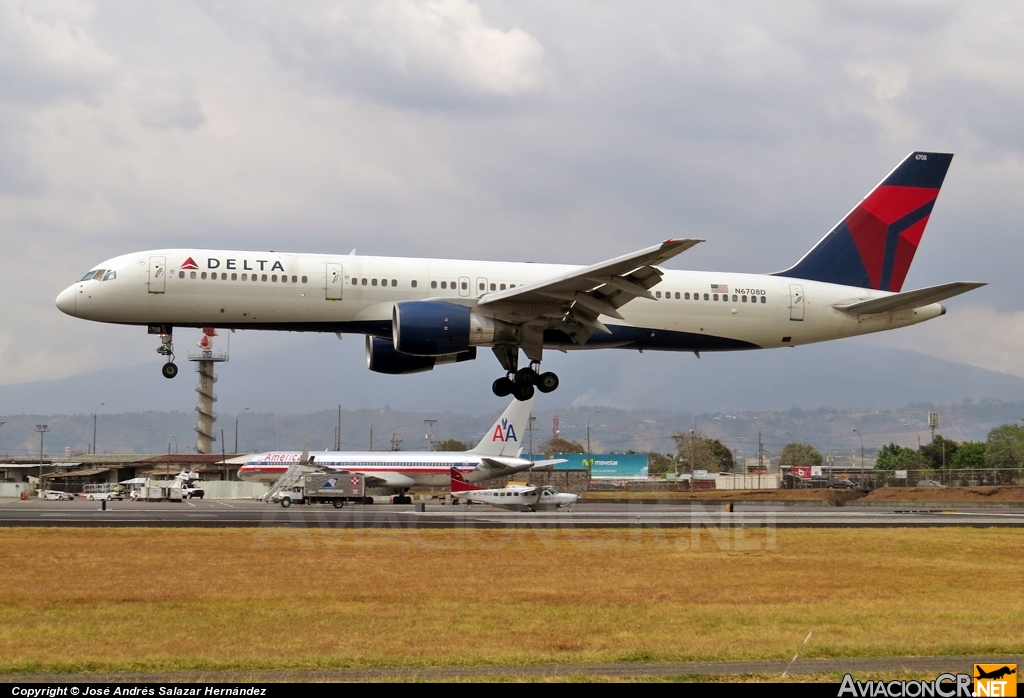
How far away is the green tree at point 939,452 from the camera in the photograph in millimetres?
178375

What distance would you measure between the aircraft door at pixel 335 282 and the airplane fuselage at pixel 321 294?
0.03 metres

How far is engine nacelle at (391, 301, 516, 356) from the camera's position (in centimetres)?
3491

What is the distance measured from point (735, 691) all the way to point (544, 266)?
23833mm

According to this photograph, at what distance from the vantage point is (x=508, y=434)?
9769 cm

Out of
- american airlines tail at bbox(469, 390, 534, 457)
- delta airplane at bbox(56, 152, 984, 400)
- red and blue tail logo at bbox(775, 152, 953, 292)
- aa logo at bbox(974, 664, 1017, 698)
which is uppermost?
red and blue tail logo at bbox(775, 152, 953, 292)

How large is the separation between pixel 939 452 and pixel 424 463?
119018 millimetres

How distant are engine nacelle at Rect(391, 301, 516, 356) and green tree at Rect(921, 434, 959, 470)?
518 feet

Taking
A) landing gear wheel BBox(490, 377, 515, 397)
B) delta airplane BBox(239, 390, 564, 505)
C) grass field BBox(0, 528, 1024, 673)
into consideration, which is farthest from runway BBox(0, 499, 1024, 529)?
delta airplane BBox(239, 390, 564, 505)

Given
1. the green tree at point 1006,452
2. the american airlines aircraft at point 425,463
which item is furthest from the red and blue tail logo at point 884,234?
the green tree at point 1006,452

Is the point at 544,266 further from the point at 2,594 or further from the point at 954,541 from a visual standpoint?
the point at 954,541

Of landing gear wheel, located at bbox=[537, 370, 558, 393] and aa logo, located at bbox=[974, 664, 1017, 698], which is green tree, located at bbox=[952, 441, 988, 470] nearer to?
landing gear wheel, located at bbox=[537, 370, 558, 393]

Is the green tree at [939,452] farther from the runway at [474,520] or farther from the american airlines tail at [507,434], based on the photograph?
the runway at [474,520]

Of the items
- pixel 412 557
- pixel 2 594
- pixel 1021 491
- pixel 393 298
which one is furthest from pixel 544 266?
pixel 1021 491

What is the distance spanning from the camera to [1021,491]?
101938 millimetres
